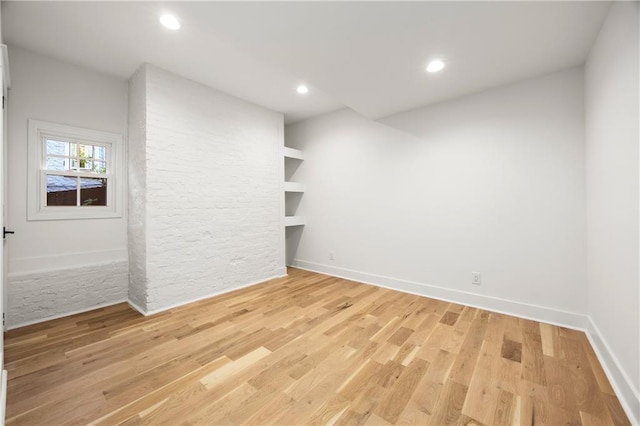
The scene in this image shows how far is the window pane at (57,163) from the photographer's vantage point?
8.91 ft

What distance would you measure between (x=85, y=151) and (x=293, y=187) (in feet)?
8.75

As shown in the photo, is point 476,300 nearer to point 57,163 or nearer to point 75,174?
point 75,174

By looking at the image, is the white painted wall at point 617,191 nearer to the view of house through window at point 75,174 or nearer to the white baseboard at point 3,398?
the white baseboard at point 3,398

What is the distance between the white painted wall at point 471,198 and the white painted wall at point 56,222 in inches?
112

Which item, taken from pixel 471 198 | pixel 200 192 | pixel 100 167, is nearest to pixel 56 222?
pixel 100 167

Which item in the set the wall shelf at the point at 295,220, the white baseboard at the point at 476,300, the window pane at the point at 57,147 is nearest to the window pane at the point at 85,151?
the window pane at the point at 57,147

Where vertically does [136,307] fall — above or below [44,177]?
below

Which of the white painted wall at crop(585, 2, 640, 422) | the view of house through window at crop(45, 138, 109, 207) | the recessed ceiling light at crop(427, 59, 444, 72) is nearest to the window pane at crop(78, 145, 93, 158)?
the view of house through window at crop(45, 138, 109, 207)

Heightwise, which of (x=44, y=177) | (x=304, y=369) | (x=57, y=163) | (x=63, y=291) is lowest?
(x=304, y=369)

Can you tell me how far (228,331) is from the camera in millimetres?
2404

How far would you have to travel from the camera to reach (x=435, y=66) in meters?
2.42

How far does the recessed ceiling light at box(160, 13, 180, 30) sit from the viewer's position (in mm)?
2049

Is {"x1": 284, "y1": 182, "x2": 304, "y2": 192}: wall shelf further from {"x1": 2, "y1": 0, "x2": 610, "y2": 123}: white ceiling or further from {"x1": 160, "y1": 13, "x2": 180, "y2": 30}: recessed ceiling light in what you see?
{"x1": 160, "y1": 13, "x2": 180, "y2": 30}: recessed ceiling light

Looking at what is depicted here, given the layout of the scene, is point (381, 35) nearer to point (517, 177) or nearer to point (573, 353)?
point (517, 177)
